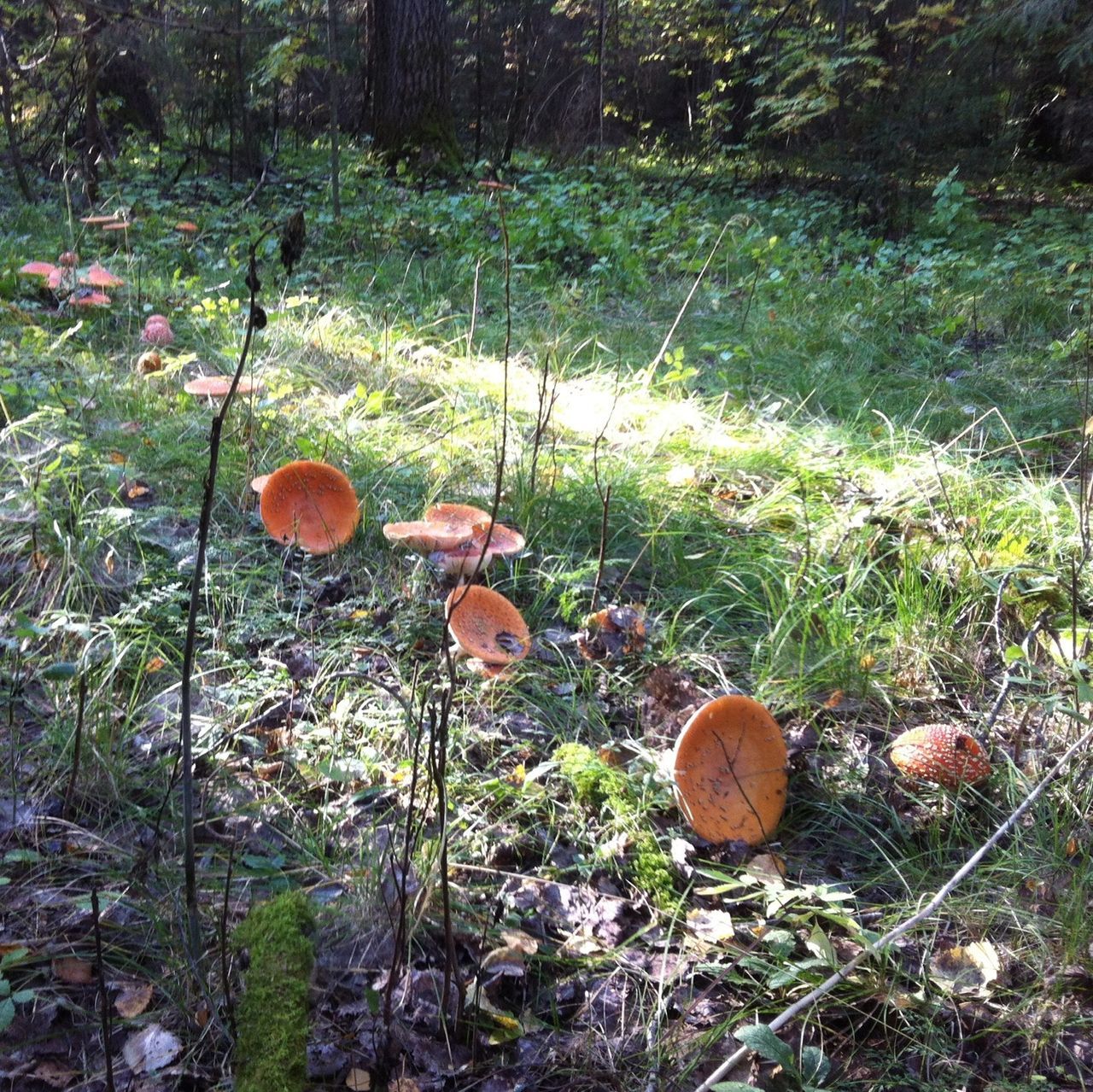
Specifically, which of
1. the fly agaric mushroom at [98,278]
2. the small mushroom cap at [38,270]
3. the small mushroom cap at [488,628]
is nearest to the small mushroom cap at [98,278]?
the fly agaric mushroom at [98,278]

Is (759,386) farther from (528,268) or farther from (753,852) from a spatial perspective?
(753,852)

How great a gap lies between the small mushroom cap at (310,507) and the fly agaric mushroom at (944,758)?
5.96 feet

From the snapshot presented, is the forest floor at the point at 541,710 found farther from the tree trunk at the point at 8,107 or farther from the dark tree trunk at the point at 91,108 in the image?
the dark tree trunk at the point at 91,108

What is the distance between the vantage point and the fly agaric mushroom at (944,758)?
6.95 ft

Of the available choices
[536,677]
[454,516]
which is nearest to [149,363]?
[454,516]

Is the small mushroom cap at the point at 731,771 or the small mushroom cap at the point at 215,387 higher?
the small mushroom cap at the point at 215,387

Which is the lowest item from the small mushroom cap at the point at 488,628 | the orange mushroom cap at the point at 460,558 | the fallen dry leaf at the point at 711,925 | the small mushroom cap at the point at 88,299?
the fallen dry leaf at the point at 711,925

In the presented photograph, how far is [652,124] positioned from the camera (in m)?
12.2

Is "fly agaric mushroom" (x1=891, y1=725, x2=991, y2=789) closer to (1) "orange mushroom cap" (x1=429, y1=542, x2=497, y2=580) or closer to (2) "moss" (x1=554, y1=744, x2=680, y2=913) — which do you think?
(2) "moss" (x1=554, y1=744, x2=680, y2=913)

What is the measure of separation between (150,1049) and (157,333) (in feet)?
12.3

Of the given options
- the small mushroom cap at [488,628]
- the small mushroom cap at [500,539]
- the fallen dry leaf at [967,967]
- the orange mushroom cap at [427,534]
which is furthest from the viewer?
the small mushroom cap at [500,539]

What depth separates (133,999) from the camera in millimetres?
1610

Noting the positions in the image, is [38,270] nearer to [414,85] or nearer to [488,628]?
[488,628]

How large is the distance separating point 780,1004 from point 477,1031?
22.9 inches
